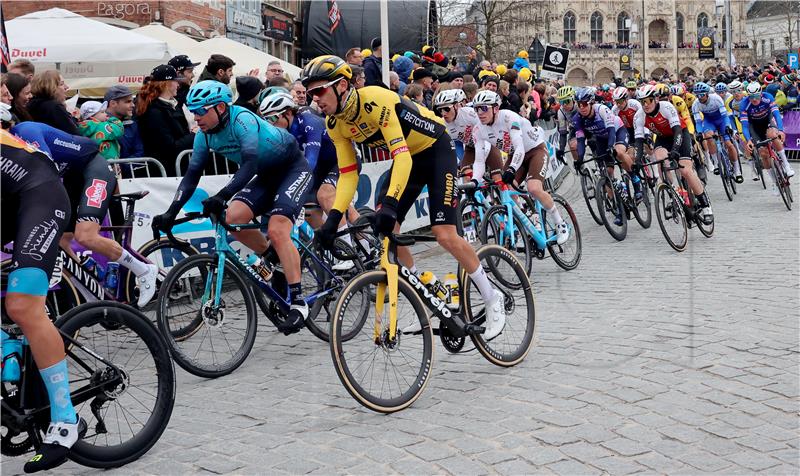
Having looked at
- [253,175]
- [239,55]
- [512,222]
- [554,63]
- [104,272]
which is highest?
[554,63]

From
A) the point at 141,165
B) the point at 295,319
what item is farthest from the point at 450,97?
the point at 295,319

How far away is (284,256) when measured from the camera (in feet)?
24.2

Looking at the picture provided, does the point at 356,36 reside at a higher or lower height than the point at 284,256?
higher

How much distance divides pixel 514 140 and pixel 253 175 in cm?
431

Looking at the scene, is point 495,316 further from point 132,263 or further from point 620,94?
point 620,94

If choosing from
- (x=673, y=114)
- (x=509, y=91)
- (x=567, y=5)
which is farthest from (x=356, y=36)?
(x=567, y=5)

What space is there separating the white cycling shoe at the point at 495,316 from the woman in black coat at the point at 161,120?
4.60 meters

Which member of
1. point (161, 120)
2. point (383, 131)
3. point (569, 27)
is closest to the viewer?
point (383, 131)

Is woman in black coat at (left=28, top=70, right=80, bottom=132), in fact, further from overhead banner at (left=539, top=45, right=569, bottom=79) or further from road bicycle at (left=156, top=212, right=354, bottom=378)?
overhead banner at (left=539, top=45, right=569, bottom=79)

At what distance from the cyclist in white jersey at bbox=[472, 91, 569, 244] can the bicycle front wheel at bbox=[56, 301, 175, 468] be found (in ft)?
20.0

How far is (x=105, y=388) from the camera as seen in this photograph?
4859mm

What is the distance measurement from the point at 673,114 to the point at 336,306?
945 cm

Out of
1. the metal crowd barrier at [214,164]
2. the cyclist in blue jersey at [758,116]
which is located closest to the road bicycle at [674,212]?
the cyclist in blue jersey at [758,116]

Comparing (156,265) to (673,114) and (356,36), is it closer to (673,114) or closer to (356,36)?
(673,114)
